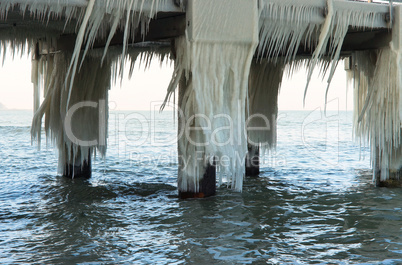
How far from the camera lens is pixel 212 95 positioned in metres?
6.95

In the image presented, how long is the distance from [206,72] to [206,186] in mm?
2030

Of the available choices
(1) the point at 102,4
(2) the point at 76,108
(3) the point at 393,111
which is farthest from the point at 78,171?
(3) the point at 393,111

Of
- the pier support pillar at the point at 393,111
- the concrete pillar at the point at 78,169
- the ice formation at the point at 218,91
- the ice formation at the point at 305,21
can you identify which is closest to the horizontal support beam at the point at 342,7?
the ice formation at the point at 305,21

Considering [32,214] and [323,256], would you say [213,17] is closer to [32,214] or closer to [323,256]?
[323,256]

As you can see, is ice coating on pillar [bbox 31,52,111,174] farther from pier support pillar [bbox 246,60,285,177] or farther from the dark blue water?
pier support pillar [bbox 246,60,285,177]

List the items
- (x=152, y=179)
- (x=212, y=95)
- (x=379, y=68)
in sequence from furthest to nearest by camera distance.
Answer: (x=152, y=179) < (x=379, y=68) < (x=212, y=95)

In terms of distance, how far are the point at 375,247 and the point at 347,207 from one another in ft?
6.85

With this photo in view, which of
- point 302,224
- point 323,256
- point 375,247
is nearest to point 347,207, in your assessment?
point 302,224

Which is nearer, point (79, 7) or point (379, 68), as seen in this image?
point (79, 7)

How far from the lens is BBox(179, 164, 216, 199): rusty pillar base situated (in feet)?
26.2

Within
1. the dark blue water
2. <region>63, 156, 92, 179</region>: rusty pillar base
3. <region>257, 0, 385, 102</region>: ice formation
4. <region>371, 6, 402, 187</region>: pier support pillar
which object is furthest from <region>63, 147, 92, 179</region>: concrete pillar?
<region>371, 6, 402, 187</region>: pier support pillar

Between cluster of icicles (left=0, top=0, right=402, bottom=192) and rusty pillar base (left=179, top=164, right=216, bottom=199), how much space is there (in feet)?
0.33

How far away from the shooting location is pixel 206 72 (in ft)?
22.7

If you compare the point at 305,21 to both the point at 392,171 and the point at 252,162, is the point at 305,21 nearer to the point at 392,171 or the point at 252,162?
the point at 392,171
